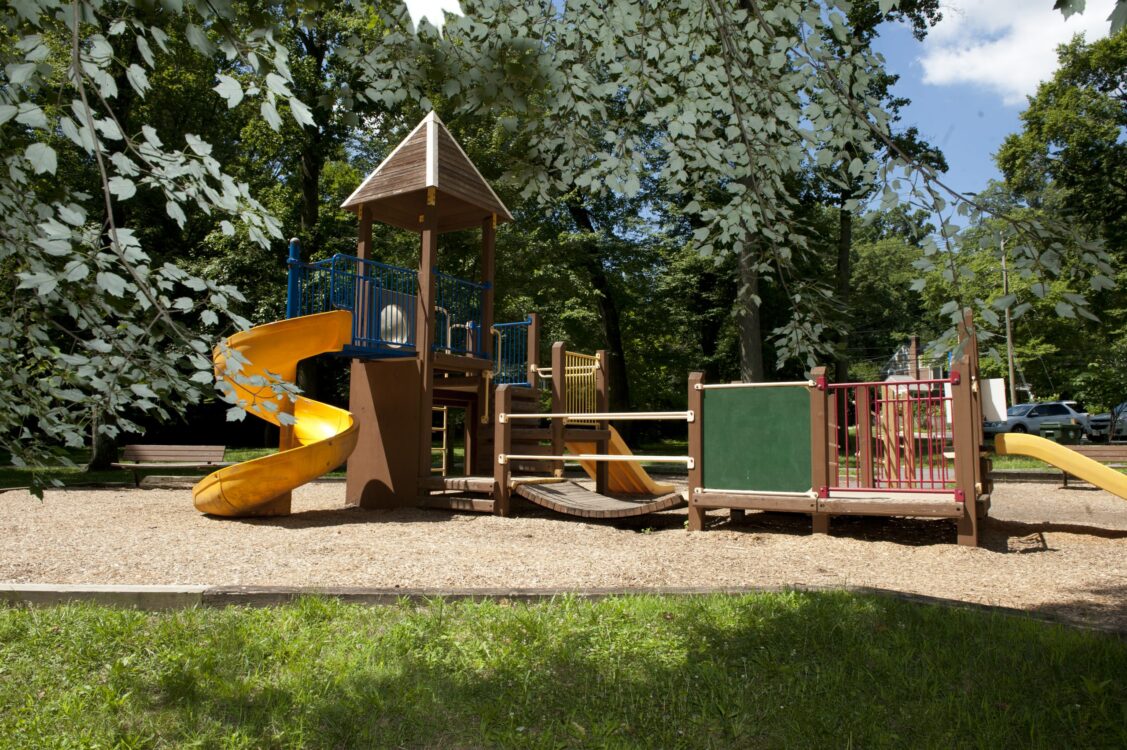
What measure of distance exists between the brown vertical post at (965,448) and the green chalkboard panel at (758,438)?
133 centimetres

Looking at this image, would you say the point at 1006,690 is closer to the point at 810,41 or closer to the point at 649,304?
the point at 810,41

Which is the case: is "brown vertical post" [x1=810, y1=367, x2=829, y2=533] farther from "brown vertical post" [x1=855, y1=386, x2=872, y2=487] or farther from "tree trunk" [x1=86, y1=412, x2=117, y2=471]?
"tree trunk" [x1=86, y1=412, x2=117, y2=471]

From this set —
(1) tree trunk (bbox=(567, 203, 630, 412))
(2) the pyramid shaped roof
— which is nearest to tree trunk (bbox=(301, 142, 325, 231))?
(1) tree trunk (bbox=(567, 203, 630, 412))

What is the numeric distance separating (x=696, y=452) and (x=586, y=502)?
1.48 m

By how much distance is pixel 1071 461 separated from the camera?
805 cm

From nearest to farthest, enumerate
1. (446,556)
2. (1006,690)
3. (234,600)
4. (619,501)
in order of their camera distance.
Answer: (1006,690)
(234,600)
(446,556)
(619,501)

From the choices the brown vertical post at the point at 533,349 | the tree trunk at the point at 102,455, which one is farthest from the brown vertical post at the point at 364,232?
the tree trunk at the point at 102,455

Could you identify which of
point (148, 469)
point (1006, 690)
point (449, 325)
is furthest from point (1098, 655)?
point (148, 469)

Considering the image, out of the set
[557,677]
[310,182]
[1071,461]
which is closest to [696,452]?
[1071,461]

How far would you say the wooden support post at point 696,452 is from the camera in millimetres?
8500

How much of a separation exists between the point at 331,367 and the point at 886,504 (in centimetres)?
2501

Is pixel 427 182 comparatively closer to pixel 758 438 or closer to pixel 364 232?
pixel 364 232

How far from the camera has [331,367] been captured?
96.9 ft

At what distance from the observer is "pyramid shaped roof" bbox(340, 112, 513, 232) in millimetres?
10828
